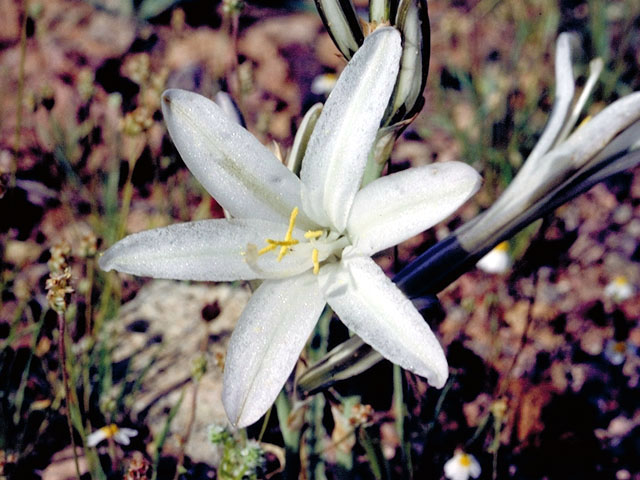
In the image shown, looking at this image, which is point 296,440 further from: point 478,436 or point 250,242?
point 478,436

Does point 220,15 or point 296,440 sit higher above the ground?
point 220,15

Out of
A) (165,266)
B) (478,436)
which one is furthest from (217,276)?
(478,436)

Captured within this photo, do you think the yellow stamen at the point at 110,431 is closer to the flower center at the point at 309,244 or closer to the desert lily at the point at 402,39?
the flower center at the point at 309,244

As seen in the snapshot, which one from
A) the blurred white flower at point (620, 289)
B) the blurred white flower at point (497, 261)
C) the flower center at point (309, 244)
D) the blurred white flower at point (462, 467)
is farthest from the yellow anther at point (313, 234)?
the blurred white flower at point (620, 289)

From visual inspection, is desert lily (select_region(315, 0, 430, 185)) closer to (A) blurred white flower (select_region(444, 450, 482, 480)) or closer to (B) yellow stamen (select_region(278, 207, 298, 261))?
(B) yellow stamen (select_region(278, 207, 298, 261))

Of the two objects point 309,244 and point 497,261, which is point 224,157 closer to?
→ point 309,244

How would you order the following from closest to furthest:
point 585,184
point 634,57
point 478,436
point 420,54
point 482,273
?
1. point 420,54
2. point 585,184
3. point 478,436
4. point 482,273
5. point 634,57
